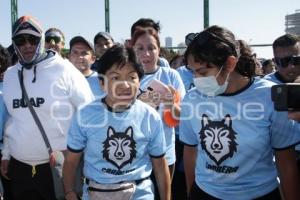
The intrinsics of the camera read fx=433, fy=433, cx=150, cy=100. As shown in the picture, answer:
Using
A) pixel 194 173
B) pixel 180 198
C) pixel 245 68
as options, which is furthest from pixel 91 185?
pixel 180 198

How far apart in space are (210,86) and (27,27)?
5.28ft

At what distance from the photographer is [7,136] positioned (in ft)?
10.6

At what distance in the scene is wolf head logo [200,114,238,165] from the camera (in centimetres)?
226

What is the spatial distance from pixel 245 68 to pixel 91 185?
1102mm

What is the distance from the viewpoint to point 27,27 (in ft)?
10.6

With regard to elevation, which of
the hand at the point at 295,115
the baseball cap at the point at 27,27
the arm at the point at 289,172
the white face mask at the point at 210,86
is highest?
the baseball cap at the point at 27,27

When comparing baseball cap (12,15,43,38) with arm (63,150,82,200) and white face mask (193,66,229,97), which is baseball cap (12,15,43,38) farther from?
white face mask (193,66,229,97)

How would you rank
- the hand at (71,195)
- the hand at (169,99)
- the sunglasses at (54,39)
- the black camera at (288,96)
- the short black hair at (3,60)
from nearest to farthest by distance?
the black camera at (288,96) < the hand at (71,195) < the hand at (169,99) < the short black hair at (3,60) < the sunglasses at (54,39)

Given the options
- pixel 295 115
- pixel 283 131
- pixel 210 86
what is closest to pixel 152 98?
pixel 210 86

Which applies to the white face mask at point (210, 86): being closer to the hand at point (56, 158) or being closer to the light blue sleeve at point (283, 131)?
the light blue sleeve at point (283, 131)

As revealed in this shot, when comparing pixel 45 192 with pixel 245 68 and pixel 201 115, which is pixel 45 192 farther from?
pixel 245 68

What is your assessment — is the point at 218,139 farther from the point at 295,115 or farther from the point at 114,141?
the point at 114,141

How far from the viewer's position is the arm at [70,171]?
8.58 feet

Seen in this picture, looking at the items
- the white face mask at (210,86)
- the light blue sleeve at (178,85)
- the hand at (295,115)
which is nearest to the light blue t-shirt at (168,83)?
the light blue sleeve at (178,85)
